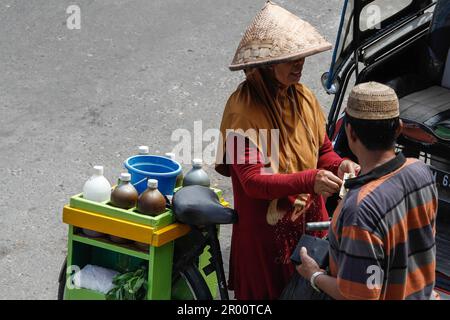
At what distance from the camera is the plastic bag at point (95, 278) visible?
12.9 ft

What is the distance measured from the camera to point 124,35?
8.88 metres

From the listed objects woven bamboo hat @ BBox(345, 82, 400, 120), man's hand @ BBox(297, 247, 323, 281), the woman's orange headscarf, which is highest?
woven bamboo hat @ BBox(345, 82, 400, 120)

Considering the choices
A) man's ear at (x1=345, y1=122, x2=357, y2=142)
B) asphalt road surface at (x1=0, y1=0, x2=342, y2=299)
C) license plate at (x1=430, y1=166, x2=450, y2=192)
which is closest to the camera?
man's ear at (x1=345, y1=122, x2=357, y2=142)

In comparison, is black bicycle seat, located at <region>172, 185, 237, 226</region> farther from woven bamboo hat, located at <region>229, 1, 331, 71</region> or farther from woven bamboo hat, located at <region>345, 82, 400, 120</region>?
woven bamboo hat, located at <region>345, 82, 400, 120</region>

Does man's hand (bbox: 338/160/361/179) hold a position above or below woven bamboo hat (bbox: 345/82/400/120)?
below

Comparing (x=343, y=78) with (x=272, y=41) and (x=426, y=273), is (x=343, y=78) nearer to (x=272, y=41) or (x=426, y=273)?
(x=272, y=41)

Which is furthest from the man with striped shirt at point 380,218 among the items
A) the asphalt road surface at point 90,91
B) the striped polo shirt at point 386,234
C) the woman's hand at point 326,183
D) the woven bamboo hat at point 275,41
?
the asphalt road surface at point 90,91

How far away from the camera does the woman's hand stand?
332 cm

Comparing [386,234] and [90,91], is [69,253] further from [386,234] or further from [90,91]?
[90,91]

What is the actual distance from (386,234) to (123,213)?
136 cm

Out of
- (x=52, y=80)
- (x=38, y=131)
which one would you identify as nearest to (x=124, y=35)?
(x=52, y=80)

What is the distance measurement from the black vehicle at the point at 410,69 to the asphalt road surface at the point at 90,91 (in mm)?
1419

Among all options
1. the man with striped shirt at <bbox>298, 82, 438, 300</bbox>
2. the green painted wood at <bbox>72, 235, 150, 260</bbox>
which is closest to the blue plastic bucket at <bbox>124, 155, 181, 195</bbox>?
the green painted wood at <bbox>72, 235, 150, 260</bbox>

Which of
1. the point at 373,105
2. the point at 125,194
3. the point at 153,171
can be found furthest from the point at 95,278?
the point at 373,105
